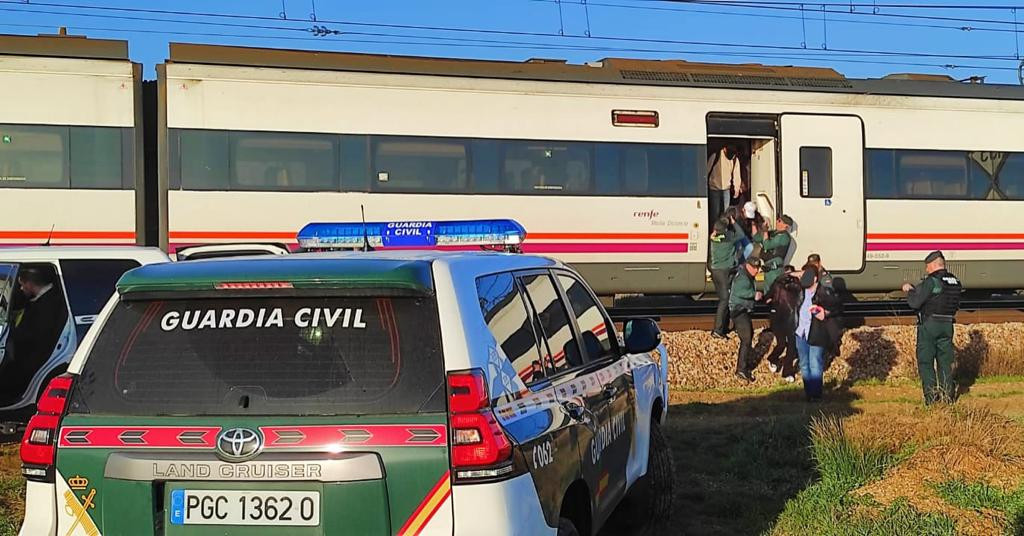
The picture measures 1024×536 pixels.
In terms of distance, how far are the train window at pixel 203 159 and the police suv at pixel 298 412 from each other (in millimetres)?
10832

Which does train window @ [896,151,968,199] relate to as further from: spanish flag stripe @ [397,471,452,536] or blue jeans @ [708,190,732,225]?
spanish flag stripe @ [397,471,452,536]

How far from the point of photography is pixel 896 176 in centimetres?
1780

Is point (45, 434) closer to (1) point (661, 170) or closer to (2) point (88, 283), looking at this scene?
(2) point (88, 283)

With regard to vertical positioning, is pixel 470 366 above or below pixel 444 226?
below

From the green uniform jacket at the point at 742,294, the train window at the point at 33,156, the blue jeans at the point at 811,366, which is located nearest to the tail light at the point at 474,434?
the blue jeans at the point at 811,366

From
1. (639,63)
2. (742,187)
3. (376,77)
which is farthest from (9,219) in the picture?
(742,187)

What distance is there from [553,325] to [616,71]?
473 inches

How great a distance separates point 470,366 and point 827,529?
3.47m

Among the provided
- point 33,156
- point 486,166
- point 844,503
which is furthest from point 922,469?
point 33,156

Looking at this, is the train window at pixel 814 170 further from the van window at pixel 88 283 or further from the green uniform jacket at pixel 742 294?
the van window at pixel 88 283

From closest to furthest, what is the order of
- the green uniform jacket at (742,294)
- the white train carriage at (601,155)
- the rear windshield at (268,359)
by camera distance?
the rear windshield at (268,359) → the green uniform jacket at (742,294) → the white train carriage at (601,155)

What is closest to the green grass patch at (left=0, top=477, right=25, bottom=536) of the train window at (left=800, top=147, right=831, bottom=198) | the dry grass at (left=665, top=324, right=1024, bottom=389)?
the dry grass at (left=665, top=324, right=1024, bottom=389)

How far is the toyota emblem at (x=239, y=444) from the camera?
3662 mm

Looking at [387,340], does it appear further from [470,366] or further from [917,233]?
[917,233]
